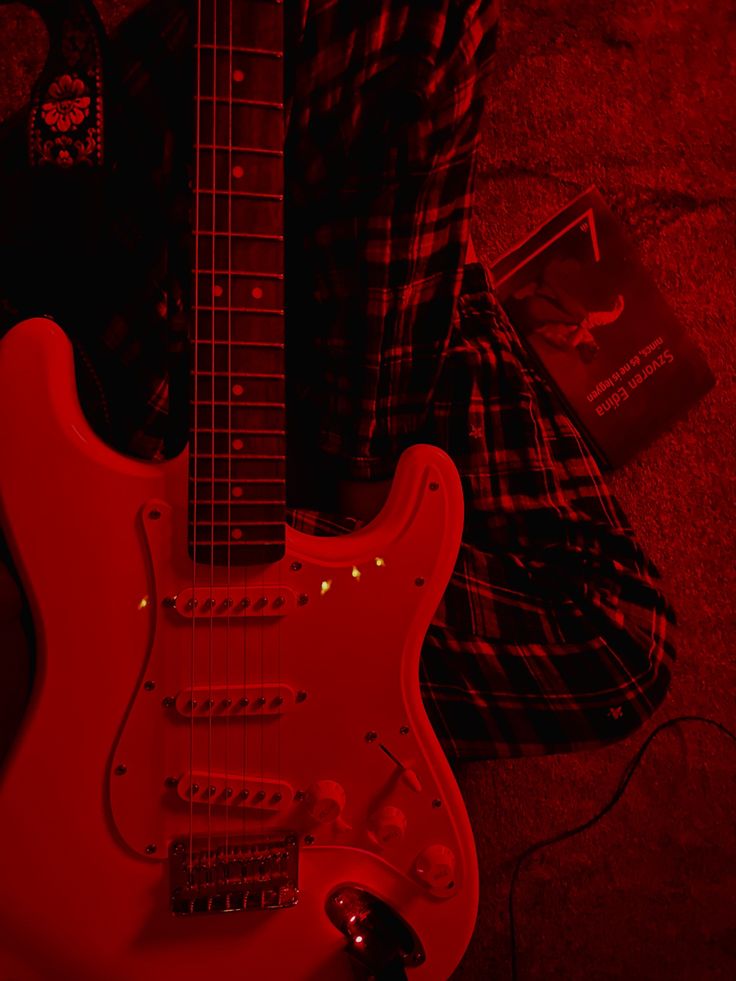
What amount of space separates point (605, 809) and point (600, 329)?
69cm

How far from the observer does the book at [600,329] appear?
923 mm

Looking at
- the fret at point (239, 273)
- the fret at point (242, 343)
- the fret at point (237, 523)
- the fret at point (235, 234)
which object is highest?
the fret at point (235, 234)

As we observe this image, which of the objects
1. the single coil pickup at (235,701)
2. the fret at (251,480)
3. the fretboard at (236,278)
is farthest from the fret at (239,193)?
the single coil pickup at (235,701)

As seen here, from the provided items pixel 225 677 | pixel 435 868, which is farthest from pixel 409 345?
pixel 435 868

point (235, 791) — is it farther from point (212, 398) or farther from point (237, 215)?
point (237, 215)

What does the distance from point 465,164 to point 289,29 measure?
202 millimetres

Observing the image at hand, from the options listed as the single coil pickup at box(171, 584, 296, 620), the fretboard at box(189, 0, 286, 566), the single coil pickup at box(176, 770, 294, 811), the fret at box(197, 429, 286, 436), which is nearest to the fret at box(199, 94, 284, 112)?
the fretboard at box(189, 0, 286, 566)

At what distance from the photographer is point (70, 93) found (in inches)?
21.9

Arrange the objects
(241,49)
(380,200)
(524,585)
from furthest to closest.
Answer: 1. (524,585)
2. (380,200)
3. (241,49)

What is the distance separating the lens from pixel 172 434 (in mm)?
565

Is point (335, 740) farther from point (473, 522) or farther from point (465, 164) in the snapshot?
point (465, 164)

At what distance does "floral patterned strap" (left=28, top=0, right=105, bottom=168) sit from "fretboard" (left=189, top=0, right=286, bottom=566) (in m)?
0.11

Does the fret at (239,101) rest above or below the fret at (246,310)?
above

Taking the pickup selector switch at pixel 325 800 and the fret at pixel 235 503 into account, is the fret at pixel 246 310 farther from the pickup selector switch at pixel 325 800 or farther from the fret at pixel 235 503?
the pickup selector switch at pixel 325 800
